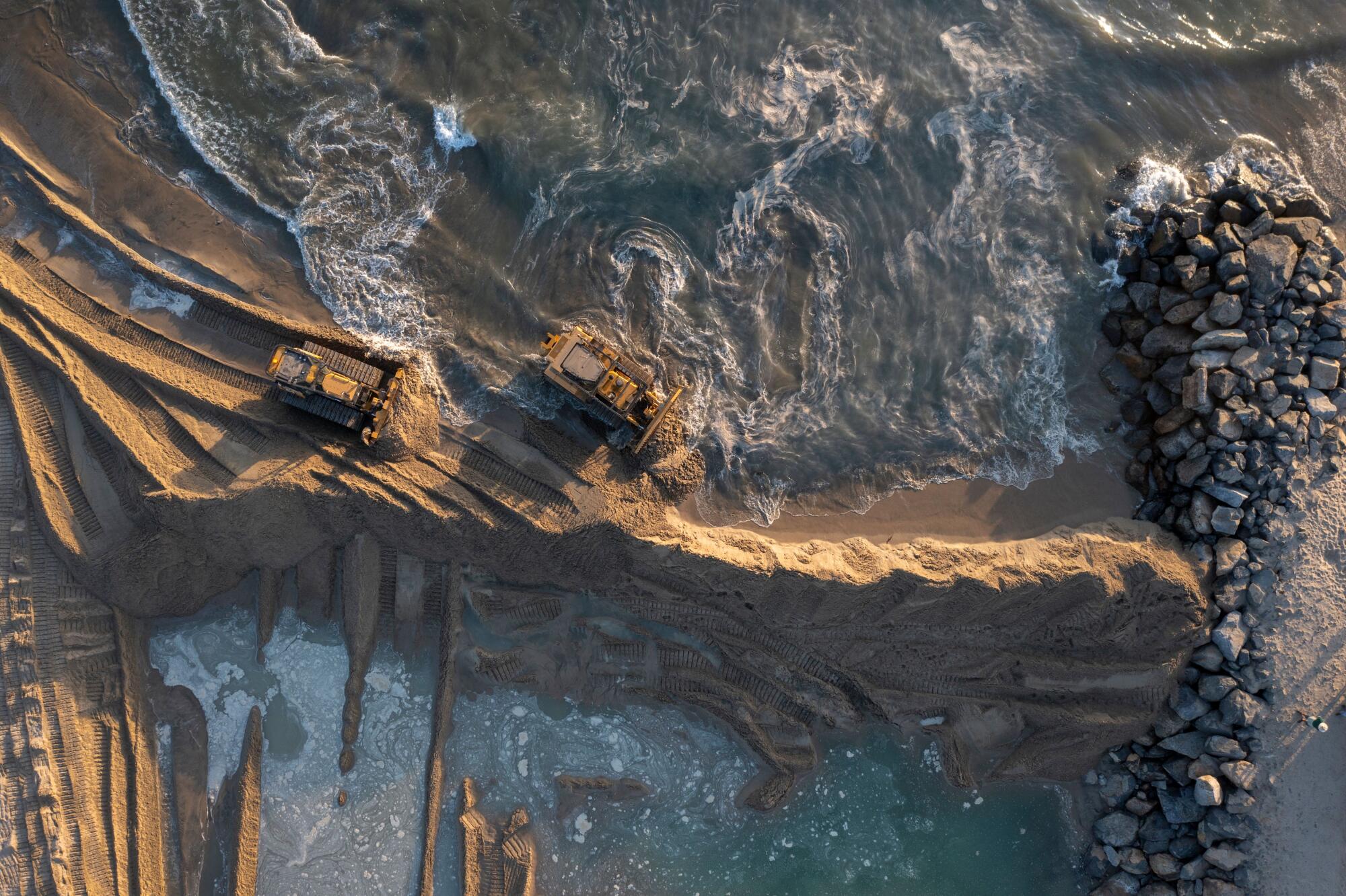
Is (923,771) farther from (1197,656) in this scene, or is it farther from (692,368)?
(692,368)

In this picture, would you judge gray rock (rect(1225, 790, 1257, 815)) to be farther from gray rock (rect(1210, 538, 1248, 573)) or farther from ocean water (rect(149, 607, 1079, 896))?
gray rock (rect(1210, 538, 1248, 573))

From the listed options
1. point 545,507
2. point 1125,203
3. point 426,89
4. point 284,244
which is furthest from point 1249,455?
point 284,244

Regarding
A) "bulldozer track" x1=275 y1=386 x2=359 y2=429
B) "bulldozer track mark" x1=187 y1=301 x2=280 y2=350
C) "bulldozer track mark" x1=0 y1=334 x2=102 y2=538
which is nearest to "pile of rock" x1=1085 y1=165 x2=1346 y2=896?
"bulldozer track" x1=275 y1=386 x2=359 y2=429

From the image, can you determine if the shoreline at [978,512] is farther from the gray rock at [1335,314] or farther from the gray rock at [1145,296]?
the gray rock at [1335,314]

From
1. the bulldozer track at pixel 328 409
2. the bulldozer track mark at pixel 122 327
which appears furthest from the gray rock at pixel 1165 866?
the bulldozer track mark at pixel 122 327

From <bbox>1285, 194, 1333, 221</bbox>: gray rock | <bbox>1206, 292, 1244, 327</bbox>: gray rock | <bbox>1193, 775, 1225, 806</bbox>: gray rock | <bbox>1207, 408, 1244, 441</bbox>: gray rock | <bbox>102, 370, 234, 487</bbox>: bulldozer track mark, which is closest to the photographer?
<bbox>102, 370, 234, 487</bbox>: bulldozer track mark

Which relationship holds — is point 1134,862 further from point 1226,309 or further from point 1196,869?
point 1226,309
